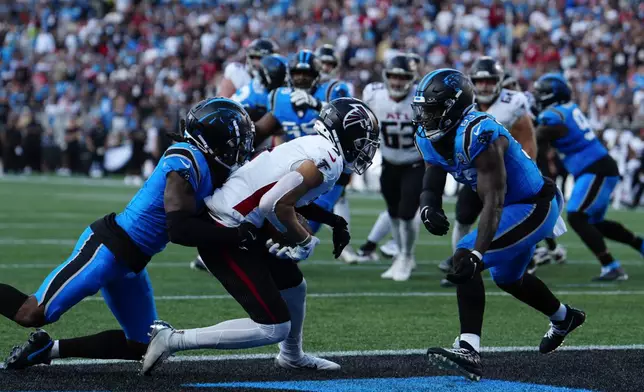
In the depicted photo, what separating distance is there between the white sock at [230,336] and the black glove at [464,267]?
793mm

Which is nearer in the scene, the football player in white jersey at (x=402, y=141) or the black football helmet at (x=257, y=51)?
the football player in white jersey at (x=402, y=141)

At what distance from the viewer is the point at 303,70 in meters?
8.67

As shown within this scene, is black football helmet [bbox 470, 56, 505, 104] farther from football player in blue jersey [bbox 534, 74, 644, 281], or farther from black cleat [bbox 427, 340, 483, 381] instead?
black cleat [bbox 427, 340, 483, 381]

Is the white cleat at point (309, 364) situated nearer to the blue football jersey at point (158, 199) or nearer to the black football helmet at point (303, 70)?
the blue football jersey at point (158, 199)

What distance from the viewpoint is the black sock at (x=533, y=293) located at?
555cm

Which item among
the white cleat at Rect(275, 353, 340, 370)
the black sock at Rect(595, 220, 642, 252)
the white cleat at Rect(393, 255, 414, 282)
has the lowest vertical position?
the white cleat at Rect(393, 255, 414, 282)

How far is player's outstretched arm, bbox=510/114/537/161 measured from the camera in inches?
342

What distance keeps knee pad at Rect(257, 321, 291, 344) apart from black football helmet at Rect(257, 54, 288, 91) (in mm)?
4559

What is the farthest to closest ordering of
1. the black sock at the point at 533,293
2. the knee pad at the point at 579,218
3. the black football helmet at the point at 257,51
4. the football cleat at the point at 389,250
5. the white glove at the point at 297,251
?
1. the football cleat at the point at 389,250
2. the black football helmet at the point at 257,51
3. the knee pad at the point at 579,218
4. the black sock at the point at 533,293
5. the white glove at the point at 297,251

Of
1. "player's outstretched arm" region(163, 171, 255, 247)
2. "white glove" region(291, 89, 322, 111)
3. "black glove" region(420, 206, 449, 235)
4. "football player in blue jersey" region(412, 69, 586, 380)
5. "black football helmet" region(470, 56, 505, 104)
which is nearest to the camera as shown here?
"player's outstretched arm" region(163, 171, 255, 247)

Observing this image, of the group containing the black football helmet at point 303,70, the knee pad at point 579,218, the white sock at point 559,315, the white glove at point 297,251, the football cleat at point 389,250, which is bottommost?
the football cleat at point 389,250

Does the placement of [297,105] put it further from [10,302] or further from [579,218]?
[10,302]

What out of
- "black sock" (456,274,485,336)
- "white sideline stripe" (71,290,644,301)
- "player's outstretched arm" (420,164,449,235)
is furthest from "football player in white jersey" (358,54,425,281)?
"black sock" (456,274,485,336)

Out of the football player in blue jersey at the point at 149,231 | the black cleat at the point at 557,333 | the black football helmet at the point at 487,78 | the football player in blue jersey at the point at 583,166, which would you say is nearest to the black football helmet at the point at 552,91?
the football player in blue jersey at the point at 583,166
